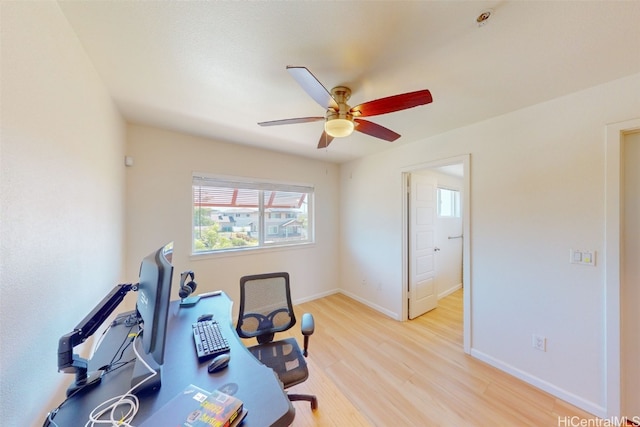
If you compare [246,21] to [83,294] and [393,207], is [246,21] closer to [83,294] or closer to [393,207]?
[83,294]

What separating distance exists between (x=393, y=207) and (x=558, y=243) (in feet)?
5.29

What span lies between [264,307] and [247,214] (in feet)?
5.39

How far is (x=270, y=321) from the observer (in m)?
1.73

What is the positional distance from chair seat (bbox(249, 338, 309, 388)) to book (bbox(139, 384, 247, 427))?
2.31ft

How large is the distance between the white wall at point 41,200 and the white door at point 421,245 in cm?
313

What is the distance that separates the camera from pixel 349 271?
3.78 m

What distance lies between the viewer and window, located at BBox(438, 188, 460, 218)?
3.79 meters

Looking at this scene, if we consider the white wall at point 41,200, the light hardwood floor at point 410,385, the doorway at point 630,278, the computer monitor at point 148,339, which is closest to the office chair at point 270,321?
the light hardwood floor at point 410,385

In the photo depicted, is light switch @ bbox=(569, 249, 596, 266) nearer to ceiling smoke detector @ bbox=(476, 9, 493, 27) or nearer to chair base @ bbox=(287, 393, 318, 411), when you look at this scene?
ceiling smoke detector @ bbox=(476, 9, 493, 27)

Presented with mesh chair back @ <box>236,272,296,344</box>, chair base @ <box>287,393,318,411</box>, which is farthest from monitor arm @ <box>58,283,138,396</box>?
chair base @ <box>287,393,318,411</box>

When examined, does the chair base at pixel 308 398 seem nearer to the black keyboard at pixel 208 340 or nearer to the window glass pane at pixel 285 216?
the black keyboard at pixel 208 340

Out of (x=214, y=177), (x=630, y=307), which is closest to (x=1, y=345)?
(x=214, y=177)

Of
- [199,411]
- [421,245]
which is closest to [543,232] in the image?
[421,245]

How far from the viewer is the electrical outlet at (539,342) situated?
180 centimetres
